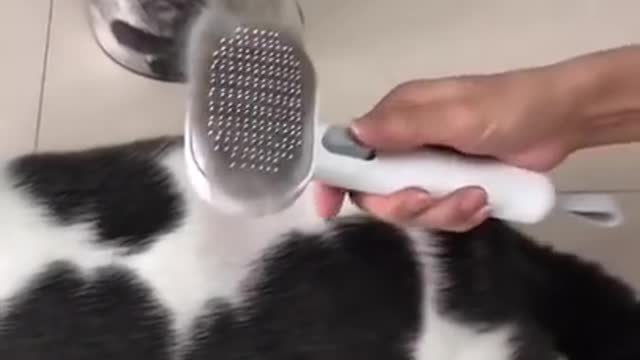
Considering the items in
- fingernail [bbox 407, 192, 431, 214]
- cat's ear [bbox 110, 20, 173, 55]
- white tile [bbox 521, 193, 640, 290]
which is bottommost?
white tile [bbox 521, 193, 640, 290]

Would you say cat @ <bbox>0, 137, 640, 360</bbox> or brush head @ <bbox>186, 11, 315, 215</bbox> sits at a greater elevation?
brush head @ <bbox>186, 11, 315, 215</bbox>

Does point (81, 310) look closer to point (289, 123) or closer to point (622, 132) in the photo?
point (289, 123)

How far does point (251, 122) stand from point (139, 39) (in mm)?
269

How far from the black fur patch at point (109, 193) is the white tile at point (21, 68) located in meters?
0.07

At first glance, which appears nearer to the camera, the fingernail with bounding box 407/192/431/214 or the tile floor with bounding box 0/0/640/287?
the fingernail with bounding box 407/192/431/214

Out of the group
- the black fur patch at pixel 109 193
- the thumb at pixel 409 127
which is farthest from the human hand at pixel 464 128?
the black fur patch at pixel 109 193

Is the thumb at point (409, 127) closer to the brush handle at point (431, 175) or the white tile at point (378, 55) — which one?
the brush handle at point (431, 175)

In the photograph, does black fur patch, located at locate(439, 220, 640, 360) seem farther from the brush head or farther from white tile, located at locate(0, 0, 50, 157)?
white tile, located at locate(0, 0, 50, 157)

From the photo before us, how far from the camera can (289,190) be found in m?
0.84

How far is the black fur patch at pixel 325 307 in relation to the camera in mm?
978

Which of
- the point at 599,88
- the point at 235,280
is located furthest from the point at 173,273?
the point at 599,88

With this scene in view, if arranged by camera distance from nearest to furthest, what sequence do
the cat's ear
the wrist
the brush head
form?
the brush head, the wrist, the cat's ear

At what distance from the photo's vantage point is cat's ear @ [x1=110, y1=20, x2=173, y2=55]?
1074mm

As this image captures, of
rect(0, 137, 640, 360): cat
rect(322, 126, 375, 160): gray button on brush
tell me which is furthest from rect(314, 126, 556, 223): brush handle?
rect(0, 137, 640, 360): cat
